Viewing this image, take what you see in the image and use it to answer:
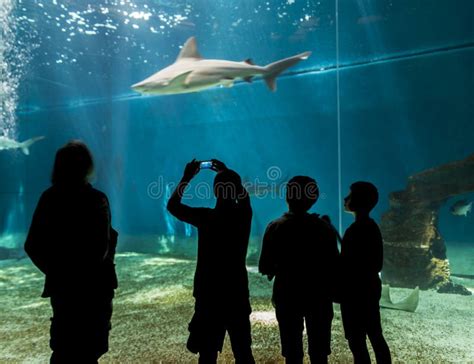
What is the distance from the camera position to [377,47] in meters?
13.3

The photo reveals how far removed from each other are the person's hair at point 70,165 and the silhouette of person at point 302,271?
1364 millimetres

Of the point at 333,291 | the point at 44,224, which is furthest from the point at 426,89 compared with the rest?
the point at 44,224

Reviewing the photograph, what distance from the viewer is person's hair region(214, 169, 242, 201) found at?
101 inches

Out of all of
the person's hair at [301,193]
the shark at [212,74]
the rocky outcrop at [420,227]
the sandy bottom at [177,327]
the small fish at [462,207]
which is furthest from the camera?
the small fish at [462,207]

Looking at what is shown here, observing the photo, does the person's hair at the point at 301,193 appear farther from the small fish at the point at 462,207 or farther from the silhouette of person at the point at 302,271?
the small fish at the point at 462,207

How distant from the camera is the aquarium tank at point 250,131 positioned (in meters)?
5.23

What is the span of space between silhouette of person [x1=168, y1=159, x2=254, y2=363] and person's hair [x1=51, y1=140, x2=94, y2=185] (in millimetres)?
→ 621

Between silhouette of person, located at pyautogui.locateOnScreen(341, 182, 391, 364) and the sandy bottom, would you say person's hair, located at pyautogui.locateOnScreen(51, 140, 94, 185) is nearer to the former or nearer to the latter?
silhouette of person, located at pyautogui.locateOnScreen(341, 182, 391, 364)

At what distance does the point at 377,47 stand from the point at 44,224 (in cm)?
1384

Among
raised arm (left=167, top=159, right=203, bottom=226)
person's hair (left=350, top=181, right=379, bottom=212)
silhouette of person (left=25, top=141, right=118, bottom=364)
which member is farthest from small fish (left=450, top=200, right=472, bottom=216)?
silhouette of person (left=25, top=141, right=118, bottom=364)

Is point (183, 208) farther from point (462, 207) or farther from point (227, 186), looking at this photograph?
point (462, 207)

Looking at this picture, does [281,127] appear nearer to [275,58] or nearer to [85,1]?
[275,58]

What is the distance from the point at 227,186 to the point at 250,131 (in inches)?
1107

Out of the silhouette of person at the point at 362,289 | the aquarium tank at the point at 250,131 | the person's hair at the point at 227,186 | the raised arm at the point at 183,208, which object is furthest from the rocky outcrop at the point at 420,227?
the raised arm at the point at 183,208
